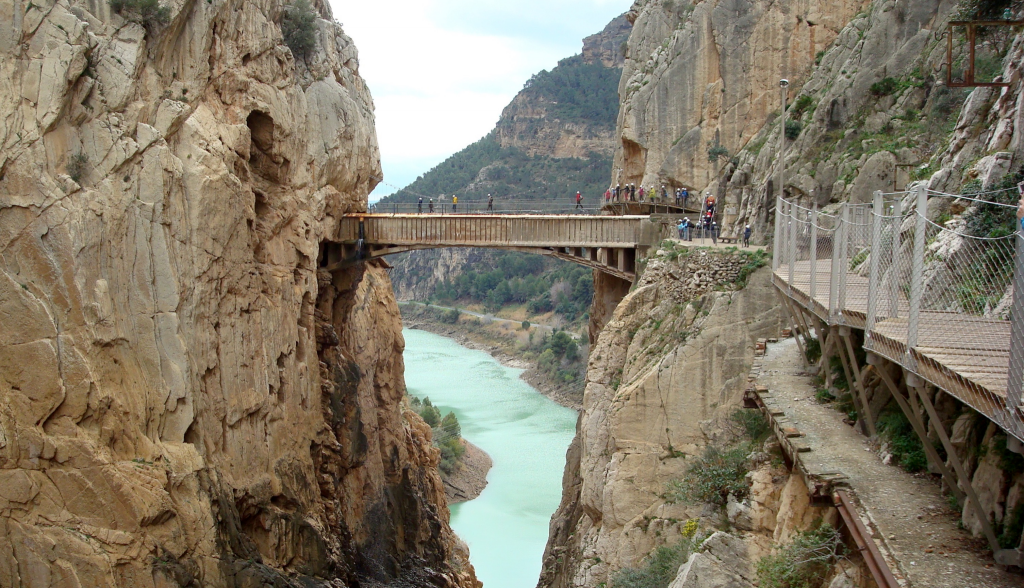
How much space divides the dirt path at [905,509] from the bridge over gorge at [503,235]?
13.4 meters

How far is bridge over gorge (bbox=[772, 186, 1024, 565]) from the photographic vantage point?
506cm

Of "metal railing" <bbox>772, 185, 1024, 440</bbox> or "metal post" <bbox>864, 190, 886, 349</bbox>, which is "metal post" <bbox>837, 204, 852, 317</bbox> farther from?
"metal post" <bbox>864, 190, 886, 349</bbox>

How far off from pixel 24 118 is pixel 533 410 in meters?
45.5

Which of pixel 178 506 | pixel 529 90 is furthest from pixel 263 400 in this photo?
pixel 529 90

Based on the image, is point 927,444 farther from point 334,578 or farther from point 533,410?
point 533,410

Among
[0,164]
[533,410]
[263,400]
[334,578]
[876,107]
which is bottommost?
[533,410]

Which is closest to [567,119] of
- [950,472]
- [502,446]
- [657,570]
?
[502,446]

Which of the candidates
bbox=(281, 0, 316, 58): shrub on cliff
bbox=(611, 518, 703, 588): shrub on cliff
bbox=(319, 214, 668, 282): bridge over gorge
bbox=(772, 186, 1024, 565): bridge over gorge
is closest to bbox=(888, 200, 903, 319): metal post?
bbox=(772, 186, 1024, 565): bridge over gorge

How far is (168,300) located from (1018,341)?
48.5 ft

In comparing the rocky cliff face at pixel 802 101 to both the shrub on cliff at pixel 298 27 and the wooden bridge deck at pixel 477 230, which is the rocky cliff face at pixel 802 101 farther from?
the shrub on cliff at pixel 298 27

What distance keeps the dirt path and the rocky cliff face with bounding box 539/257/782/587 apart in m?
5.97

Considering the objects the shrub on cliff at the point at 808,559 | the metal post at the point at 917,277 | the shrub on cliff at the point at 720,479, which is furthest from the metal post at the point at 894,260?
the shrub on cliff at the point at 720,479

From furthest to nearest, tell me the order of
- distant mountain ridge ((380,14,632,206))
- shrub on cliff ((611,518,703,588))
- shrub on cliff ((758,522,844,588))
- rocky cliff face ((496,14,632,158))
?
1. rocky cliff face ((496,14,632,158))
2. distant mountain ridge ((380,14,632,206))
3. shrub on cliff ((611,518,703,588))
4. shrub on cliff ((758,522,844,588))

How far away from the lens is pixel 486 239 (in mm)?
23875
